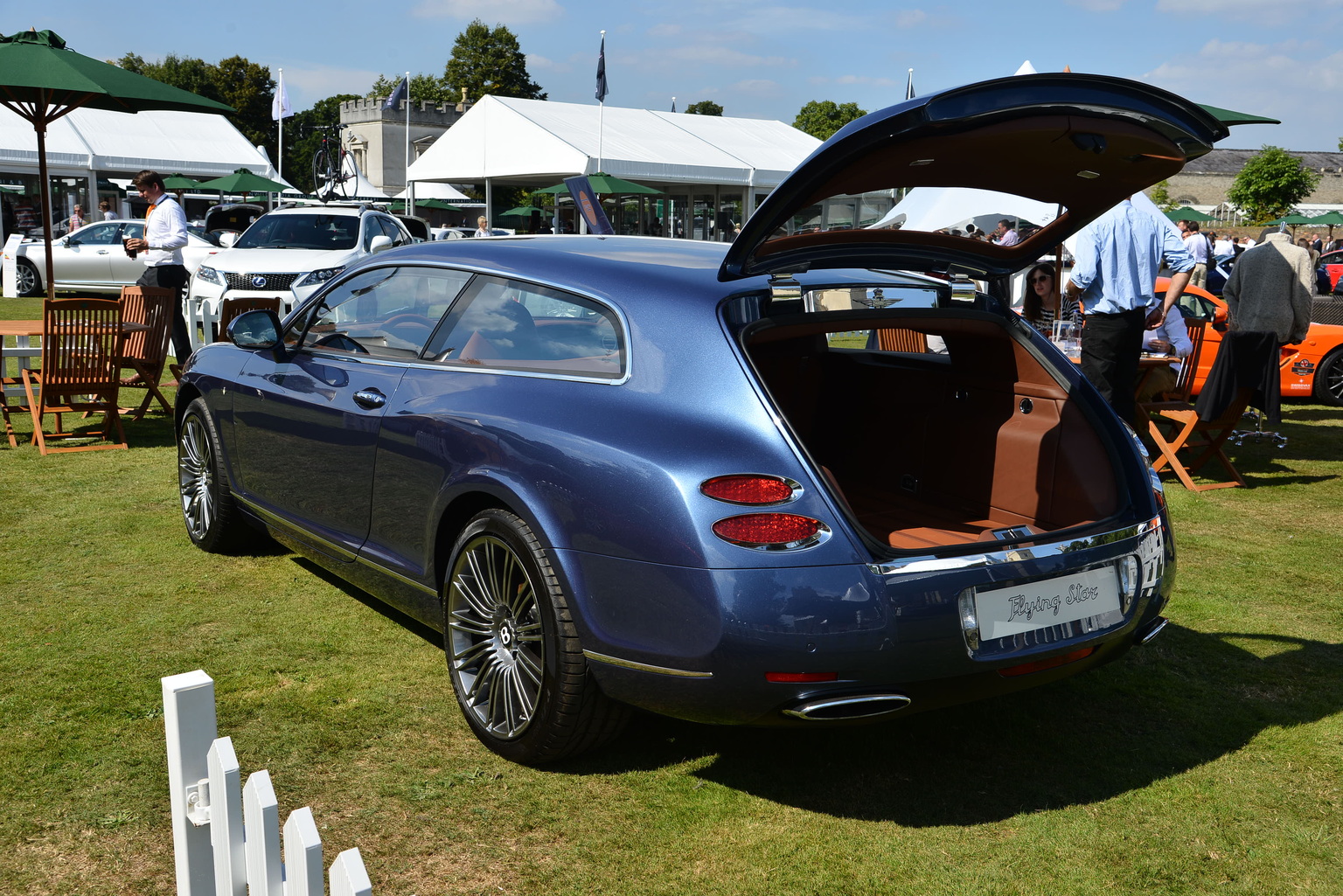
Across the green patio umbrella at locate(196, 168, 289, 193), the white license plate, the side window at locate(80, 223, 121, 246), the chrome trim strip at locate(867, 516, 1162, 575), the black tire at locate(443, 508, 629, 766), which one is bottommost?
the black tire at locate(443, 508, 629, 766)

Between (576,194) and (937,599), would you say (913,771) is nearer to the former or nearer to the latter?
(937,599)

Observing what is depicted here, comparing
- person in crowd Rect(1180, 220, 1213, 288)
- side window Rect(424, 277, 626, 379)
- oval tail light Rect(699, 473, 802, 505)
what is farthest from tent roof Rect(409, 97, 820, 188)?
oval tail light Rect(699, 473, 802, 505)

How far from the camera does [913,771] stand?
3453 millimetres

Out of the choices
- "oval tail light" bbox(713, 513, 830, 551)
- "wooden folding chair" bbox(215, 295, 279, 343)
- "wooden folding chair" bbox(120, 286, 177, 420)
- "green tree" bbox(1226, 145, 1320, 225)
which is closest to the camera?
"oval tail light" bbox(713, 513, 830, 551)

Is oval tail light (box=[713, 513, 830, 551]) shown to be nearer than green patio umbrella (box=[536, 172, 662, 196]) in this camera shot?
Yes

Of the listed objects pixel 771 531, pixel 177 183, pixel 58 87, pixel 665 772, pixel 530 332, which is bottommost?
pixel 665 772

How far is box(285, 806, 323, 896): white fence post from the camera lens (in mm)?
1517

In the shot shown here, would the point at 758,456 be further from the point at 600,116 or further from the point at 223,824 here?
the point at 600,116

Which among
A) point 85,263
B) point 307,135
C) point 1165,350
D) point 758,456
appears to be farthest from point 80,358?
point 307,135

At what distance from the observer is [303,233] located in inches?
569

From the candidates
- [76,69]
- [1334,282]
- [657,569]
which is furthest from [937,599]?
[1334,282]

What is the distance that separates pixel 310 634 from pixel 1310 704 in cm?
380

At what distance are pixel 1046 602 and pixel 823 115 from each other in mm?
96462

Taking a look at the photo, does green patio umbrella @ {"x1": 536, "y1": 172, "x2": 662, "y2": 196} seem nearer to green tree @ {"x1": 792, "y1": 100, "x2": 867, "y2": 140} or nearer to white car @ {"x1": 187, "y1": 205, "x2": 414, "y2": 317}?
white car @ {"x1": 187, "y1": 205, "x2": 414, "y2": 317}
